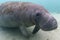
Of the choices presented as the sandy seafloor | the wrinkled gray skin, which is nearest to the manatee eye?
the wrinkled gray skin

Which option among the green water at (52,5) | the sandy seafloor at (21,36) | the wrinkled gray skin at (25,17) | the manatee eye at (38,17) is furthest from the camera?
the green water at (52,5)

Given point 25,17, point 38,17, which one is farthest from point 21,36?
point 38,17

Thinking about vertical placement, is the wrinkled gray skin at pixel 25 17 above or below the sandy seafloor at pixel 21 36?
above

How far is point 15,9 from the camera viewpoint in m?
4.48

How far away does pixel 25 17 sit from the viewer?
4.20m

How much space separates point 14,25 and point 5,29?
0.52 meters

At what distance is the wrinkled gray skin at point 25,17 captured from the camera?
3.67 meters

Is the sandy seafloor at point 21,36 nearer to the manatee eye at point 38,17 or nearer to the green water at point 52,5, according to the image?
the manatee eye at point 38,17

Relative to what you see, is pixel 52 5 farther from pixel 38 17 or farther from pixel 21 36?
pixel 38 17

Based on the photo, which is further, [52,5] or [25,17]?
[52,5]

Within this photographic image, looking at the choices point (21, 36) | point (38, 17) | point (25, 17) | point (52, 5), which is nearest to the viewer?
point (38, 17)

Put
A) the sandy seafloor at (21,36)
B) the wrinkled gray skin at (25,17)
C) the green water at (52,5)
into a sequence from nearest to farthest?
the wrinkled gray skin at (25,17) < the sandy seafloor at (21,36) < the green water at (52,5)

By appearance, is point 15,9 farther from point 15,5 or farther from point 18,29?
point 18,29

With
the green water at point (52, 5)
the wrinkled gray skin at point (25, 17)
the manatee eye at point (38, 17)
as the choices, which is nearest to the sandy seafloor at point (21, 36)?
the wrinkled gray skin at point (25, 17)
